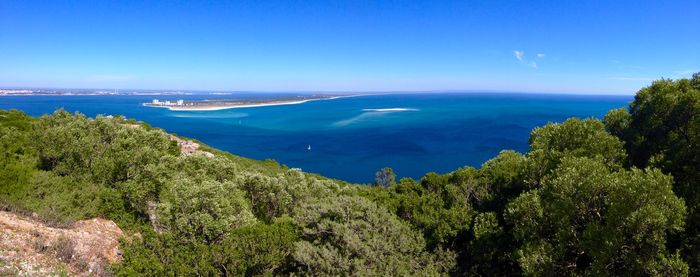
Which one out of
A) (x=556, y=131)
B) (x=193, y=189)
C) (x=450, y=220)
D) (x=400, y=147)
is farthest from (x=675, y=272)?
(x=400, y=147)

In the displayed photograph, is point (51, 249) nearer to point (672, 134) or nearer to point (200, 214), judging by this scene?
point (200, 214)

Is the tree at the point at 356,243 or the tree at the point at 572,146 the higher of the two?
the tree at the point at 572,146

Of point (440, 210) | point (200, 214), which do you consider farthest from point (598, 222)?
point (200, 214)

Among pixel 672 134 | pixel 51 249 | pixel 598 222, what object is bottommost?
pixel 51 249

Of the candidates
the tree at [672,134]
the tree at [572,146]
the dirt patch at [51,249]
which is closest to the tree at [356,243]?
the tree at [572,146]

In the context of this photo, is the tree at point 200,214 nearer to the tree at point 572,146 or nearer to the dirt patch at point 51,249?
the dirt patch at point 51,249

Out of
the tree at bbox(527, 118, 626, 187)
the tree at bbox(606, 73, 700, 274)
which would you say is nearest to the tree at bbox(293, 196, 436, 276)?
the tree at bbox(527, 118, 626, 187)

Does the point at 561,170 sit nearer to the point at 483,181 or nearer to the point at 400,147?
the point at 483,181
